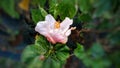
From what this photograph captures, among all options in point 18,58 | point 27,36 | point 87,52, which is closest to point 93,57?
point 87,52

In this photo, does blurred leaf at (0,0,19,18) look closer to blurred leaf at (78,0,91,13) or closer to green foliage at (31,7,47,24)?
blurred leaf at (78,0,91,13)

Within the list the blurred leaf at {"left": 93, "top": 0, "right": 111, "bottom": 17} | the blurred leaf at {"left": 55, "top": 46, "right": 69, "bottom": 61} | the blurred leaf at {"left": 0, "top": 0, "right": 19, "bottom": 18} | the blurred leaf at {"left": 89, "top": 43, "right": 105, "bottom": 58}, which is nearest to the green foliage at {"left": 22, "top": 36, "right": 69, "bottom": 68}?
the blurred leaf at {"left": 55, "top": 46, "right": 69, "bottom": 61}

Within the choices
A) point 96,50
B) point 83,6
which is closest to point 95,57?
point 96,50

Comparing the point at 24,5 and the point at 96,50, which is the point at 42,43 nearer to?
the point at 24,5

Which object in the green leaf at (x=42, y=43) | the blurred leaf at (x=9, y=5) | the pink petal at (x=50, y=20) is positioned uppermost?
the blurred leaf at (x=9, y=5)

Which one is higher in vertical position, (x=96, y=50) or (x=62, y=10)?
(x=96, y=50)

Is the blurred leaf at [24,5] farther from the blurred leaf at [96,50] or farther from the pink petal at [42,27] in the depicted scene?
the pink petal at [42,27]

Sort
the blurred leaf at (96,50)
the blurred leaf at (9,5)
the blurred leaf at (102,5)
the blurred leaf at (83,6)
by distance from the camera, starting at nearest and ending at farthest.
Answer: the blurred leaf at (83,6), the blurred leaf at (9,5), the blurred leaf at (102,5), the blurred leaf at (96,50)

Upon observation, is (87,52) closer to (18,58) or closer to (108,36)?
(108,36)

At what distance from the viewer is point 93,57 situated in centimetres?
215

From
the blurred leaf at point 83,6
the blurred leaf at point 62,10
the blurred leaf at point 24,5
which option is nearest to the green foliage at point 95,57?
the blurred leaf at point 24,5

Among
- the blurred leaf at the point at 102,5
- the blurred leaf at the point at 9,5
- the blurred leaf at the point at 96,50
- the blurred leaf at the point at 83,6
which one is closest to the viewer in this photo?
the blurred leaf at the point at 83,6

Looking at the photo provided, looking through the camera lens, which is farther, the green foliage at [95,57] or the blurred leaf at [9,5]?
the green foliage at [95,57]

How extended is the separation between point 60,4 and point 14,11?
1067 millimetres
